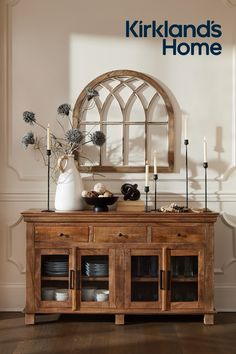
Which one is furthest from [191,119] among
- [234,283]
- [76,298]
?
[76,298]

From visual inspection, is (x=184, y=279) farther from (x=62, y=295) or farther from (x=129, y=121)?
(x=129, y=121)

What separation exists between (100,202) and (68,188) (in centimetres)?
Answer: 26

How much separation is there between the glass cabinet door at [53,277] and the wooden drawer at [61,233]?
8cm

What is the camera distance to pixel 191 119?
4430 mm

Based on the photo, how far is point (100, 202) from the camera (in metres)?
4.04

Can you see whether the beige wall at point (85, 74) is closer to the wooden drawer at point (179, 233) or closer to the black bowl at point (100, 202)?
the black bowl at point (100, 202)

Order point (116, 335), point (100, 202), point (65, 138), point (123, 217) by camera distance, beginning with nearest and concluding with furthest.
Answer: point (116, 335), point (123, 217), point (100, 202), point (65, 138)

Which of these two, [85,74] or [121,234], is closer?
[121,234]

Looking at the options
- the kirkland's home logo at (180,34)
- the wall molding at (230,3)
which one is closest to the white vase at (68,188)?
the kirkland's home logo at (180,34)

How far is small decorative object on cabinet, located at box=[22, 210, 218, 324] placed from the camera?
3926 millimetres

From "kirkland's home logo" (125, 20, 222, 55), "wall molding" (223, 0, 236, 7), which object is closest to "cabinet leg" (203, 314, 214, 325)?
"kirkland's home logo" (125, 20, 222, 55)

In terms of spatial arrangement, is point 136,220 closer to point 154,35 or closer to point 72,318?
point 72,318

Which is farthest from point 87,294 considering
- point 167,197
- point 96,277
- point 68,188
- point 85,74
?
point 85,74

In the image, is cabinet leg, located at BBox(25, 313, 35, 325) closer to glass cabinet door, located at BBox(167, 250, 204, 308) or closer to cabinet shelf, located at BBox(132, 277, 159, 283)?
cabinet shelf, located at BBox(132, 277, 159, 283)
